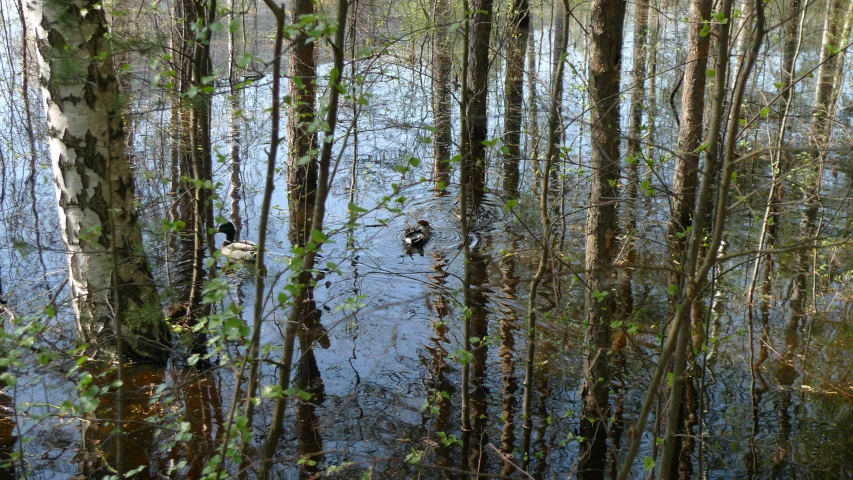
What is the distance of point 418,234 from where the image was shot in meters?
7.91

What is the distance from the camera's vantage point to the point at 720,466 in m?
4.40

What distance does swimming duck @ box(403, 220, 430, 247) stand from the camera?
7.87 metres

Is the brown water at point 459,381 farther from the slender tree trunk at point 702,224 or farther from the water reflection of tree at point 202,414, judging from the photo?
the slender tree trunk at point 702,224

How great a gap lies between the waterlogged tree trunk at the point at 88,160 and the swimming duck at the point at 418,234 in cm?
330

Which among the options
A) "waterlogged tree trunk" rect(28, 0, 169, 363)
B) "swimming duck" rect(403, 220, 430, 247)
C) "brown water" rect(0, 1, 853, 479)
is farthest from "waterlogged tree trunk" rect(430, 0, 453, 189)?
"waterlogged tree trunk" rect(28, 0, 169, 363)

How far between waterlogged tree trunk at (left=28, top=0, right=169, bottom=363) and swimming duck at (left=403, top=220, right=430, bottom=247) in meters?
3.30

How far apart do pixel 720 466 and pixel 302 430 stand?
2.76 metres

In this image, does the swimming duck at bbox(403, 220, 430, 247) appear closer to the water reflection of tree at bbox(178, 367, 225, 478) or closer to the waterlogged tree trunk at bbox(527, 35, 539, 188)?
the waterlogged tree trunk at bbox(527, 35, 539, 188)

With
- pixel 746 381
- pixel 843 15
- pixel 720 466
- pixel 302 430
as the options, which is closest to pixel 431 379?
pixel 302 430

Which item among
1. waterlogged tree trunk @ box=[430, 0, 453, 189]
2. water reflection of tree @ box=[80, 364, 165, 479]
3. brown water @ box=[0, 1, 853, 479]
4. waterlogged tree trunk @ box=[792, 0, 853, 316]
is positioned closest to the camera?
water reflection of tree @ box=[80, 364, 165, 479]

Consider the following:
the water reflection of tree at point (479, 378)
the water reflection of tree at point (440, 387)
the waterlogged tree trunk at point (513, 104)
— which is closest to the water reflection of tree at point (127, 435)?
the water reflection of tree at point (440, 387)

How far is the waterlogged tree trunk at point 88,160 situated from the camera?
437 centimetres

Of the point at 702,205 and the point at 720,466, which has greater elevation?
the point at 702,205

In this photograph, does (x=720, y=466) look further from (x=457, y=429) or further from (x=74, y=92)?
(x=74, y=92)
